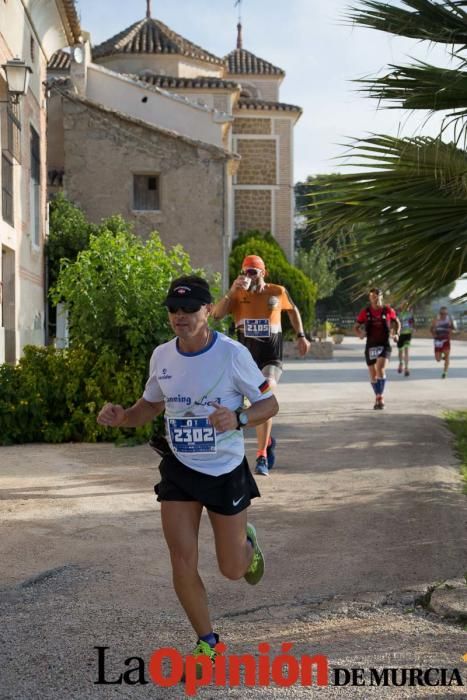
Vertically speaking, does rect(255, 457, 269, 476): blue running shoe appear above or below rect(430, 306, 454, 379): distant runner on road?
below

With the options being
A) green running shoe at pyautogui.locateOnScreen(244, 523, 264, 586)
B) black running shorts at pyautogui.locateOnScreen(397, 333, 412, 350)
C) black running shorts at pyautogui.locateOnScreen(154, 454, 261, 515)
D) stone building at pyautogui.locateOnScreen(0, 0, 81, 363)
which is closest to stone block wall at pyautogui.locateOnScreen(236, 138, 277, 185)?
black running shorts at pyautogui.locateOnScreen(397, 333, 412, 350)

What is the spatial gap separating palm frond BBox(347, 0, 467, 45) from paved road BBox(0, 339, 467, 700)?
3.76 m

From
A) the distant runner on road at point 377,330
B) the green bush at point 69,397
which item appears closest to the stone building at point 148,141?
the distant runner on road at point 377,330

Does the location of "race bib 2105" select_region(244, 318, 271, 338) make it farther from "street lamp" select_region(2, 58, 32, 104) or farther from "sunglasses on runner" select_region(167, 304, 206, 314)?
"street lamp" select_region(2, 58, 32, 104)

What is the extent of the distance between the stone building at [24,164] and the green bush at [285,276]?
15.6 m

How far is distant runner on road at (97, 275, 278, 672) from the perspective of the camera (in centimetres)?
→ 431

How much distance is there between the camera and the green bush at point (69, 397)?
11.4 m

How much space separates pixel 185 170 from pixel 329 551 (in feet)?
76.3

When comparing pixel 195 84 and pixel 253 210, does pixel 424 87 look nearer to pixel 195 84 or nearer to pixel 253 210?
pixel 195 84

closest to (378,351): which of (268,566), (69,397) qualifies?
(69,397)

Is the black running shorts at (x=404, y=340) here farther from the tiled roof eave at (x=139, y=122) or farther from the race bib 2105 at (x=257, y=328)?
the race bib 2105 at (x=257, y=328)

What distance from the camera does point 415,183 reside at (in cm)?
844

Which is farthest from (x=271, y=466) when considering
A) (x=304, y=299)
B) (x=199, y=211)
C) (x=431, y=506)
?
(x=304, y=299)

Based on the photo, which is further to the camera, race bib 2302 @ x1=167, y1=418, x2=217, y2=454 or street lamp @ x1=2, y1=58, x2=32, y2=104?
street lamp @ x1=2, y1=58, x2=32, y2=104
